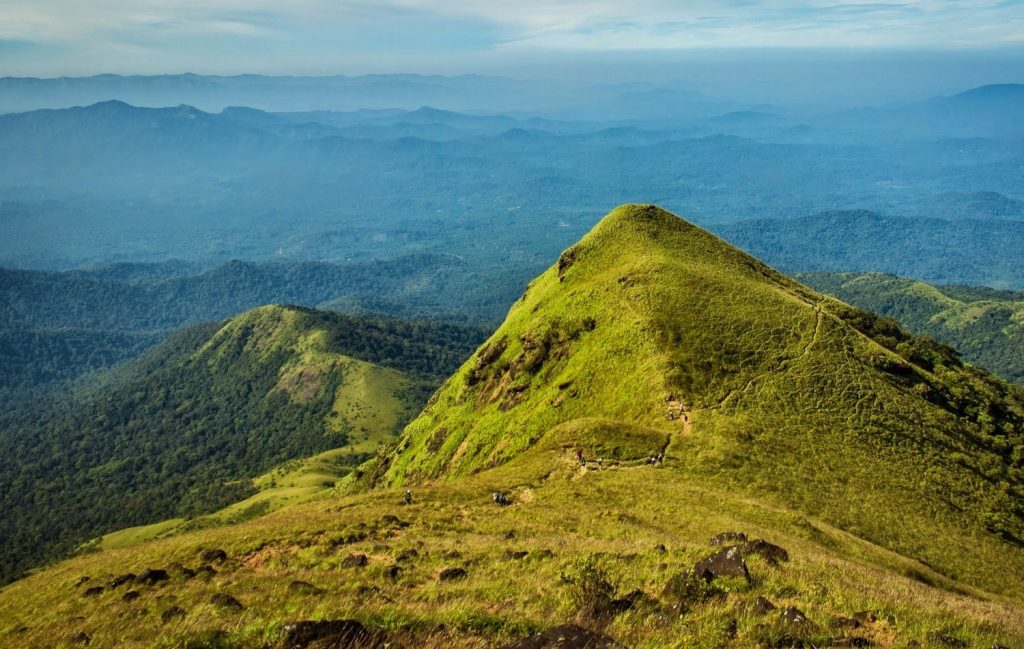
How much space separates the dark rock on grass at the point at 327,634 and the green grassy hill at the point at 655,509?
0.15 m

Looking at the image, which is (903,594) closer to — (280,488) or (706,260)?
(706,260)

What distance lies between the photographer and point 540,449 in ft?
163

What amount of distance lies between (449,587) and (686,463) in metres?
27.7

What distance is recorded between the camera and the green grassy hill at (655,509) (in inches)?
611

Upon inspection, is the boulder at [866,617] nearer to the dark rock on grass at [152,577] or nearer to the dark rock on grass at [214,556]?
the dark rock on grass at [214,556]

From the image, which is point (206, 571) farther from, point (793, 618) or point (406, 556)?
point (793, 618)

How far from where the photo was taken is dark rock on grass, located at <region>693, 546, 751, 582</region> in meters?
18.7

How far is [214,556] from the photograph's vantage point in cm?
2634

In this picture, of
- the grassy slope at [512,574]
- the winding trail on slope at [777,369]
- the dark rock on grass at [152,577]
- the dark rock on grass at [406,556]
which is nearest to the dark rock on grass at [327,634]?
the grassy slope at [512,574]

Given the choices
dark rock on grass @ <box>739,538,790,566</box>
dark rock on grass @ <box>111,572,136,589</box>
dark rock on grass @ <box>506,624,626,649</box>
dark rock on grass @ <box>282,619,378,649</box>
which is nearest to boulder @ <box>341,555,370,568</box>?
dark rock on grass @ <box>111,572,136,589</box>

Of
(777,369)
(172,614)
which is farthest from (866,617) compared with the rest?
(777,369)

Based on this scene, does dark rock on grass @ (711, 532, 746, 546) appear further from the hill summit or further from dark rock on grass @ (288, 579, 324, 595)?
dark rock on grass @ (288, 579, 324, 595)

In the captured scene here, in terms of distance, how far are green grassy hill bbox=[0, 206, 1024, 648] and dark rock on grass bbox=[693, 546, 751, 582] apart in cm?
47

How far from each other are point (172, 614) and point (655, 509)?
25946mm
